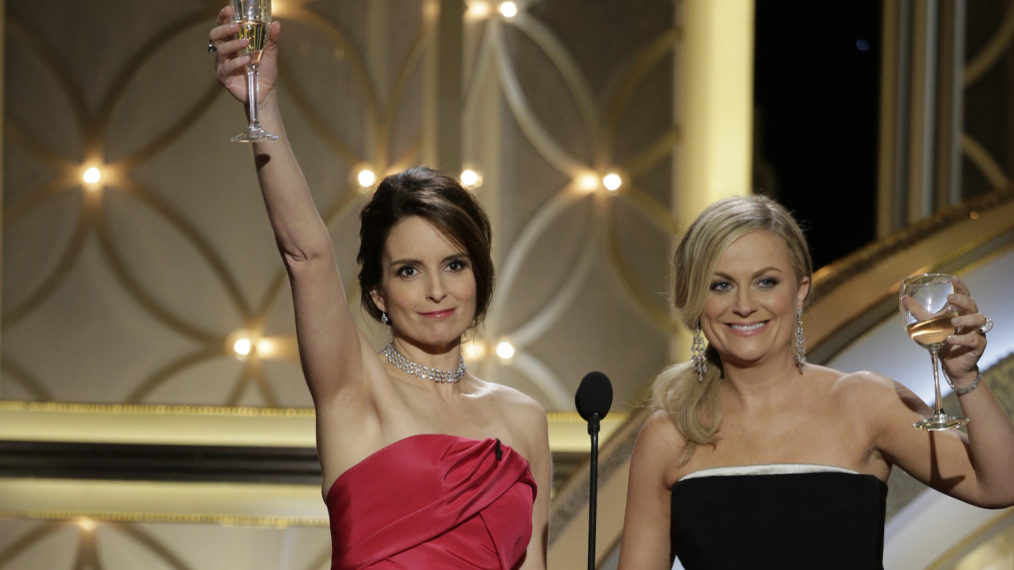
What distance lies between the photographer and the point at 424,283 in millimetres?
2115

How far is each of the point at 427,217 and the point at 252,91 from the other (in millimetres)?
466

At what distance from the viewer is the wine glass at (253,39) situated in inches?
67.4

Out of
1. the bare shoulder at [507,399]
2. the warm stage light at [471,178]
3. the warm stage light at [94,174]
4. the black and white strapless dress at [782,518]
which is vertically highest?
the warm stage light at [94,174]

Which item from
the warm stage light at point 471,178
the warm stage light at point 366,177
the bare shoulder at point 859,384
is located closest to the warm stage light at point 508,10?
the warm stage light at point 471,178

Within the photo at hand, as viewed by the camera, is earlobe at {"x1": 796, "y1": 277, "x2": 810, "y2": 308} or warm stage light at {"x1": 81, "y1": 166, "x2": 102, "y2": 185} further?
warm stage light at {"x1": 81, "y1": 166, "x2": 102, "y2": 185}

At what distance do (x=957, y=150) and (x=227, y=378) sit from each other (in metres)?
2.77

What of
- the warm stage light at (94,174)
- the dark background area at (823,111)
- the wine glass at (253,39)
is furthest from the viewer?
the dark background area at (823,111)

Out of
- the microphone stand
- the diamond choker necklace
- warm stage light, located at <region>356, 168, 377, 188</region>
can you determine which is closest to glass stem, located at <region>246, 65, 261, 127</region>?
the diamond choker necklace

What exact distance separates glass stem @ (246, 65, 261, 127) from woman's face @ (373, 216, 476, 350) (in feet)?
1.41

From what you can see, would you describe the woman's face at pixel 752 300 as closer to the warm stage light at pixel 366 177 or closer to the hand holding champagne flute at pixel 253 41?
the hand holding champagne flute at pixel 253 41

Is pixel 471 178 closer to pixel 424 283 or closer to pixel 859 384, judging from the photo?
pixel 424 283

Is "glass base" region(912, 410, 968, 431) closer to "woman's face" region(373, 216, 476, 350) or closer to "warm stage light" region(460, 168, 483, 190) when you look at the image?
"woman's face" region(373, 216, 476, 350)

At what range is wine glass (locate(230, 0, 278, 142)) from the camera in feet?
5.62

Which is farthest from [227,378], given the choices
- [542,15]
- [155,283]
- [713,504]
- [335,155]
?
[713,504]
